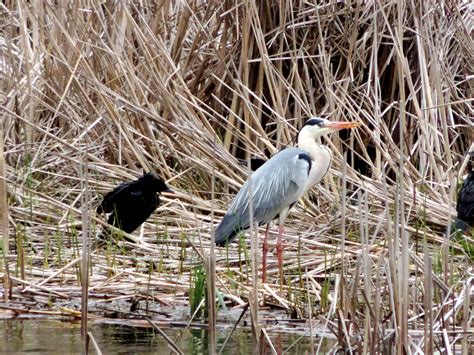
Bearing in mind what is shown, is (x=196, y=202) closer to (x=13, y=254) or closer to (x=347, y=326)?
(x=13, y=254)

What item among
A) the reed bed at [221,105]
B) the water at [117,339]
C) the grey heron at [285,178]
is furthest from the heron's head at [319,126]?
the water at [117,339]

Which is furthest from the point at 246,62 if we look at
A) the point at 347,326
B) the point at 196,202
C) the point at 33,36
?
the point at 347,326

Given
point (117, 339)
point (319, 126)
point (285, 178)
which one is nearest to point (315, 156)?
point (319, 126)

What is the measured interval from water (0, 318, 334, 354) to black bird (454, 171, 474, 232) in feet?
6.87

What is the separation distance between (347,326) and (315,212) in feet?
10.5

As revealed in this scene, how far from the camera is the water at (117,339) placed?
16.0 feet

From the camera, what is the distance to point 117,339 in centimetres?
511

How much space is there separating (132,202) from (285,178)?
0.92m

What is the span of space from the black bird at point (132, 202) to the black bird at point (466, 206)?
180 centimetres

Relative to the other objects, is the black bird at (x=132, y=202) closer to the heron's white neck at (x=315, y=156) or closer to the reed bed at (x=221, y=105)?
the reed bed at (x=221, y=105)

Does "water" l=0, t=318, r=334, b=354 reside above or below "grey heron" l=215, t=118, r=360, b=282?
below

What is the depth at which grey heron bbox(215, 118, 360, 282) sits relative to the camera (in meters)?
6.65

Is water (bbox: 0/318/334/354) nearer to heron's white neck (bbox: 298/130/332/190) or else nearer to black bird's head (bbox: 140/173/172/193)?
black bird's head (bbox: 140/173/172/193)

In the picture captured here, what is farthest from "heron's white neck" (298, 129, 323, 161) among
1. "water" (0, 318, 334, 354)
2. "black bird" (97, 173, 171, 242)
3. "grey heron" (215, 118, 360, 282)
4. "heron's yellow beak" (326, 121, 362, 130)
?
"water" (0, 318, 334, 354)
